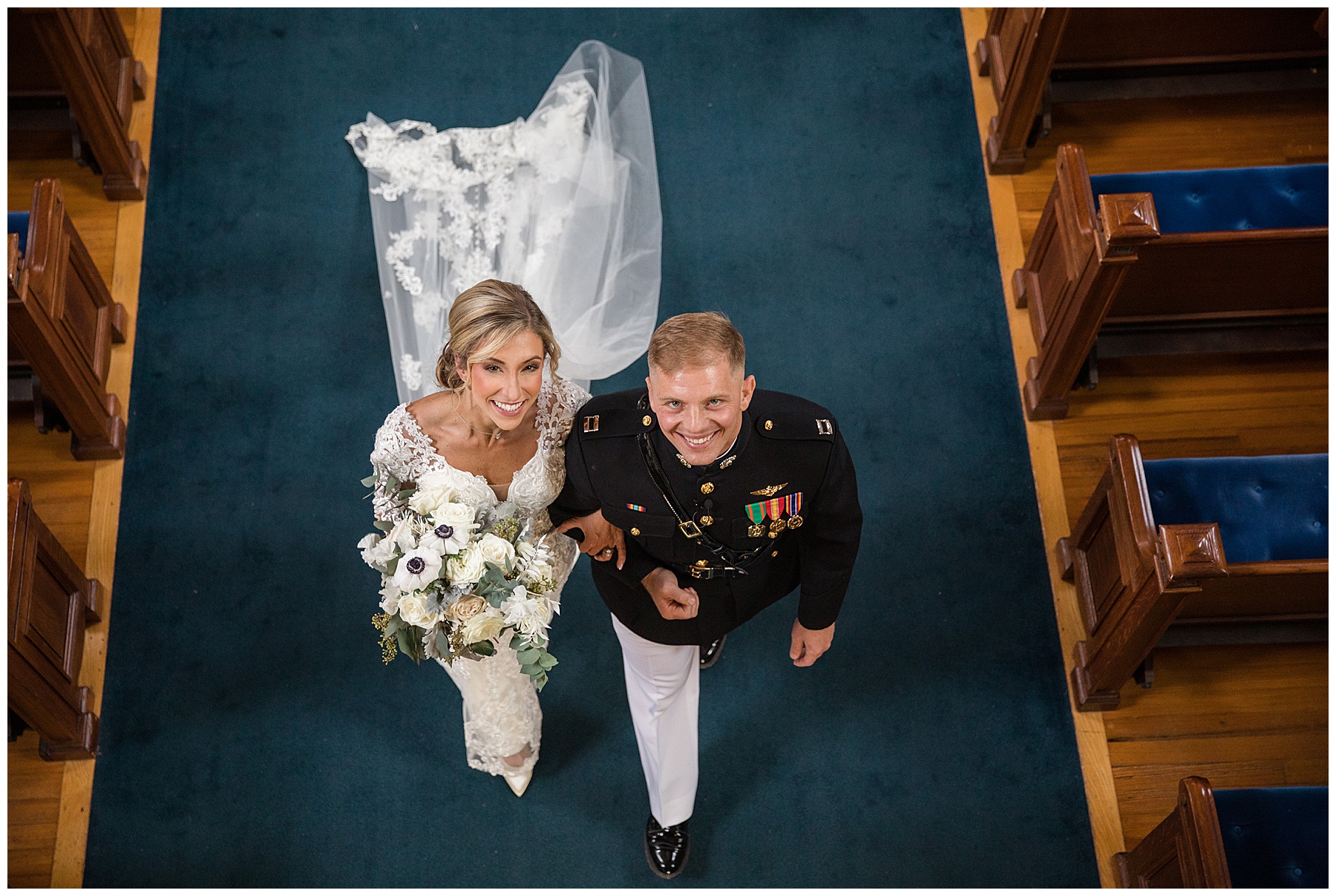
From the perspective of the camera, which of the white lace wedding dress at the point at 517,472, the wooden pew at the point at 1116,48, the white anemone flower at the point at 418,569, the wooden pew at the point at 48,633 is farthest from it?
the wooden pew at the point at 1116,48

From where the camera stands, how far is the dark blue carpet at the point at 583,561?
3979mm

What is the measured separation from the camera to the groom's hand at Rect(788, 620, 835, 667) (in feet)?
10.8

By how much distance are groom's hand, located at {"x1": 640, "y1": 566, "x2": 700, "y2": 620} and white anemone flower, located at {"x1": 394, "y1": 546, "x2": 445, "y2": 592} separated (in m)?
0.62

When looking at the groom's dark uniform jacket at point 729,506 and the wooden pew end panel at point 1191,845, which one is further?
the wooden pew end panel at point 1191,845

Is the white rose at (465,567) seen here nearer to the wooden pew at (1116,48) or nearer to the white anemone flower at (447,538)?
the white anemone flower at (447,538)

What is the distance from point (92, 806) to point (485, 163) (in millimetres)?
2710

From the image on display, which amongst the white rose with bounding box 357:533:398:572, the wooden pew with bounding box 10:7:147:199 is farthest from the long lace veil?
the white rose with bounding box 357:533:398:572

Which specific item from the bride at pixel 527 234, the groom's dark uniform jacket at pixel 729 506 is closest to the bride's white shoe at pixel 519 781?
the bride at pixel 527 234

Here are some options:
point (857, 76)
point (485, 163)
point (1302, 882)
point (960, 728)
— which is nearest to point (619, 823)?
point (960, 728)

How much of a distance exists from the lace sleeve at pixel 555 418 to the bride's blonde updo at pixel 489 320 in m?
0.22

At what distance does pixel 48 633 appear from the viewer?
155 inches

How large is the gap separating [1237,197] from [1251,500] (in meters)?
1.15

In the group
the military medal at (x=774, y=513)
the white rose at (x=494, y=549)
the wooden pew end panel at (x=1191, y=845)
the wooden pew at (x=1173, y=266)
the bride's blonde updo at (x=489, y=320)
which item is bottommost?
the wooden pew end panel at (x=1191, y=845)

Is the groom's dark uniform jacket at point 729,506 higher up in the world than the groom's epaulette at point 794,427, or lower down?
lower down
